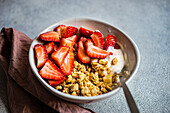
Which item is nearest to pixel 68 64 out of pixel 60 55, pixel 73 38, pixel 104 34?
pixel 60 55

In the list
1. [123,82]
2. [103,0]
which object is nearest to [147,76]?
[123,82]

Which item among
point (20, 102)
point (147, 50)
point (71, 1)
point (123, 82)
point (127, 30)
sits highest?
point (71, 1)

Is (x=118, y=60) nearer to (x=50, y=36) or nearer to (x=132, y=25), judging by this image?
(x=50, y=36)

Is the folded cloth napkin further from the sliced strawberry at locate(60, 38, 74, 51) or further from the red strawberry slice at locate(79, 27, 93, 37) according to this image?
the red strawberry slice at locate(79, 27, 93, 37)

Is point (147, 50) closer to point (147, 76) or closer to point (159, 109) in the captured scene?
point (147, 76)

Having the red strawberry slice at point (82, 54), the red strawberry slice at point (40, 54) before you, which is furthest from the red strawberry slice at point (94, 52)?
Result: the red strawberry slice at point (40, 54)

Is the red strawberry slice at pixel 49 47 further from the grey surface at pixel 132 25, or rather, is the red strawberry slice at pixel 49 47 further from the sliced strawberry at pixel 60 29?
the grey surface at pixel 132 25
